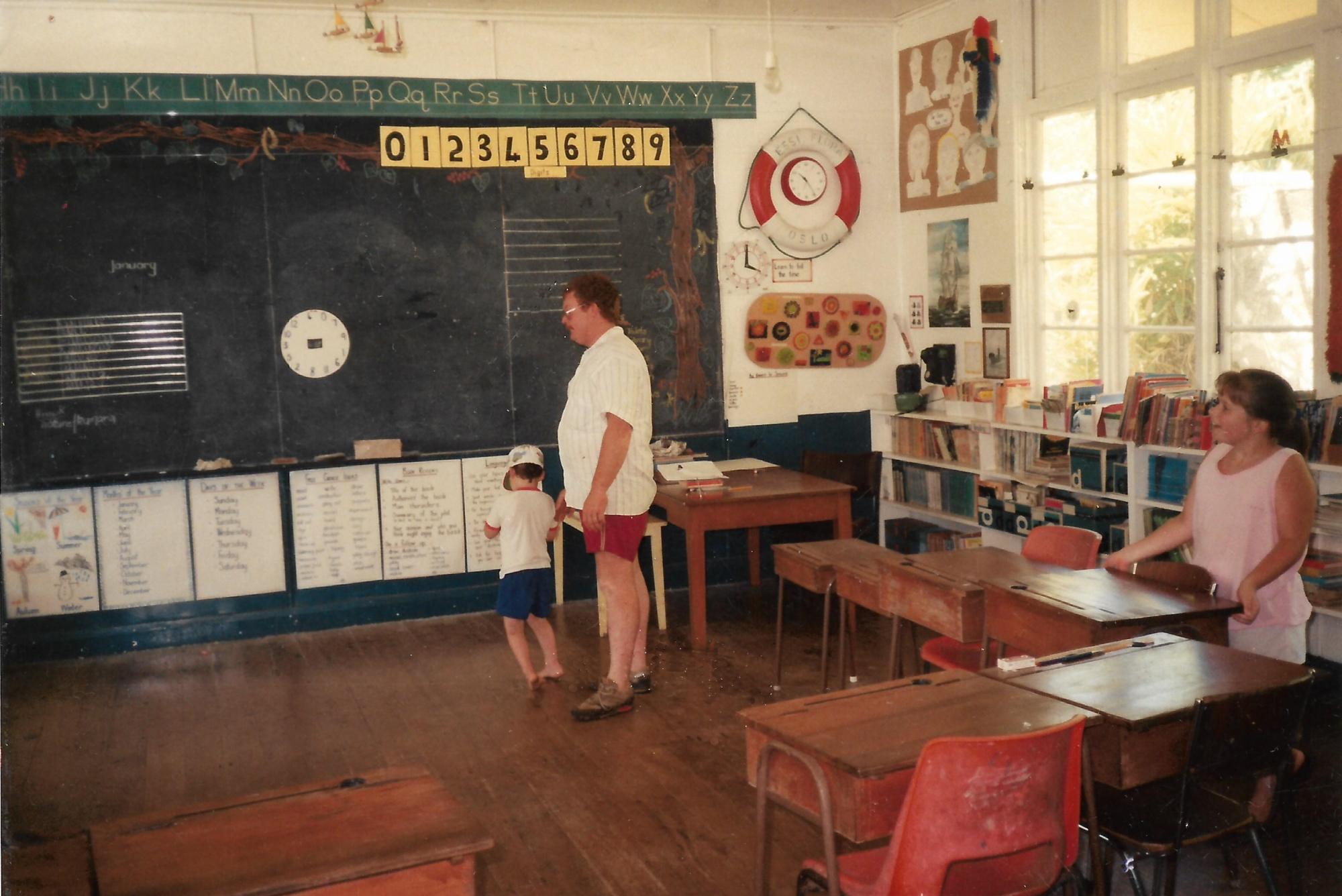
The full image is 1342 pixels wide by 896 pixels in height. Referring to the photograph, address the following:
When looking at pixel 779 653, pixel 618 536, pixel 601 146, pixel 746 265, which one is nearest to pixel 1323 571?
pixel 779 653

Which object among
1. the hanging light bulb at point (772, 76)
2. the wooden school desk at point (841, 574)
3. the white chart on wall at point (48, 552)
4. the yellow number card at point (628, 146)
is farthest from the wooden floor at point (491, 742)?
the hanging light bulb at point (772, 76)

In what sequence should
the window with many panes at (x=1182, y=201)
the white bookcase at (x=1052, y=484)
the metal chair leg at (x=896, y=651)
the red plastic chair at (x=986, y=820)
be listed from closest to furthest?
the red plastic chair at (x=986, y=820) → the metal chair leg at (x=896, y=651) → the white bookcase at (x=1052, y=484) → the window with many panes at (x=1182, y=201)

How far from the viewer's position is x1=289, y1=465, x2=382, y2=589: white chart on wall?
6938 mm

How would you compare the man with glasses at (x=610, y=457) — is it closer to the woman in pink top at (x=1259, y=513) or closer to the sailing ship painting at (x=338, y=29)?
the woman in pink top at (x=1259, y=513)

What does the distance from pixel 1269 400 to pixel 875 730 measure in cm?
213

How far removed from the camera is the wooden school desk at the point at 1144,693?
274cm

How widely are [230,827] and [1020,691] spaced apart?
1.77m

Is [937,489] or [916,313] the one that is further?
[916,313]

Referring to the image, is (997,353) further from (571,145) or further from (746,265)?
(571,145)

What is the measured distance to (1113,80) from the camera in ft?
20.4

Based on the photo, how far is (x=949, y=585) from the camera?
4.02 m

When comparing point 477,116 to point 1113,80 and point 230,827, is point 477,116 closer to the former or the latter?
point 1113,80

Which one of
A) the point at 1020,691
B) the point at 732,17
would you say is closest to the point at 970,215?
the point at 732,17

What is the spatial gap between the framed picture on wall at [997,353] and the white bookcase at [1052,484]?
0.33 metres
